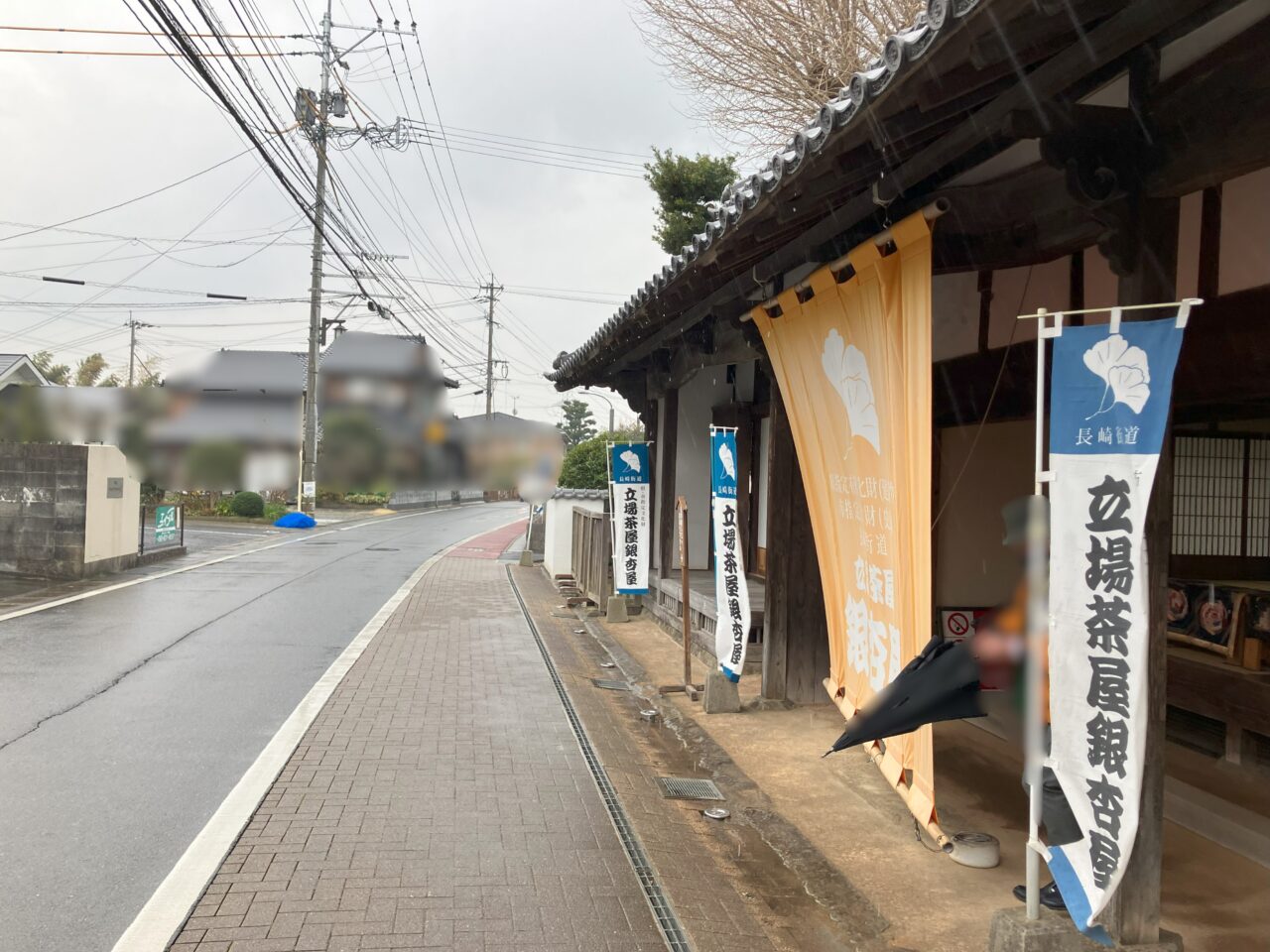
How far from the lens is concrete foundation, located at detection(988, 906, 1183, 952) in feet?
11.8

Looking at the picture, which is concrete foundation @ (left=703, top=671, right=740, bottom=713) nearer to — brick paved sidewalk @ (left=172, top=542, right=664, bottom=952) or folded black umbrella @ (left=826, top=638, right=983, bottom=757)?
brick paved sidewalk @ (left=172, top=542, right=664, bottom=952)

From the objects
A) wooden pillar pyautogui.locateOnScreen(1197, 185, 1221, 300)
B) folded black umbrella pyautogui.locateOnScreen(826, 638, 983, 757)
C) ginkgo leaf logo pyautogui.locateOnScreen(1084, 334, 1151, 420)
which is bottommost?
folded black umbrella pyautogui.locateOnScreen(826, 638, 983, 757)

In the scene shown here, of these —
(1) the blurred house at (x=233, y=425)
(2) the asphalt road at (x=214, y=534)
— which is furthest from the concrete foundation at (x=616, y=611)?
(1) the blurred house at (x=233, y=425)

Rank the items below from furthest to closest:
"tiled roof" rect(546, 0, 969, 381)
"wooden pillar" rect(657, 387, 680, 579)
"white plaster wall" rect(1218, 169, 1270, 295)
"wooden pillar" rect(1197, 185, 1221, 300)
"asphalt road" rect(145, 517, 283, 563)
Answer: "asphalt road" rect(145, 517, 283, 563) → "wooden pillar" rect(657, 387, 680, 579) → "wooden pillar" rect(1197, 185, 1221, 300) → "white plaster wall" rect(1218, 169, 1270, 295) → "tiled roof" rect(546, 0, 969, 381)

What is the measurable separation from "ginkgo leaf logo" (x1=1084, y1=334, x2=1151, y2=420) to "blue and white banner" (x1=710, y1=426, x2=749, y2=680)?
471 centimetres

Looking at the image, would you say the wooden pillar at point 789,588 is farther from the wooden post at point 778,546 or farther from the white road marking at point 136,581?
the white road marking at point 136,581

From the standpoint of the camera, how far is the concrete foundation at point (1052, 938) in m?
3.60

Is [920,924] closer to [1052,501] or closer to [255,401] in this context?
[1052,501]

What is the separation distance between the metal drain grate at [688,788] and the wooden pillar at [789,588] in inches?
72.8

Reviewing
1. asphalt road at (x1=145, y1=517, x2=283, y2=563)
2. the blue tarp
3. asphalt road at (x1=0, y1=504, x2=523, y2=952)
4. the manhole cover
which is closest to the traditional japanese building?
the manhole cover

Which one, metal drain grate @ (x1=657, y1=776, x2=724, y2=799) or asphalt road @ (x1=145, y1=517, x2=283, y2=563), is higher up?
asphalt road @ (x1=145, y1=517, x2=283, y2=563)

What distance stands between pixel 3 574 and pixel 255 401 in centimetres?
3138

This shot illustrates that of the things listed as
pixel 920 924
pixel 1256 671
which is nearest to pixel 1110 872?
pixel 920 924

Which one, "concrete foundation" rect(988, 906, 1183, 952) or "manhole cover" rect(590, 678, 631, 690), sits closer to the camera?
"concrete foundation" rect(988, 906, 1183, 952)
